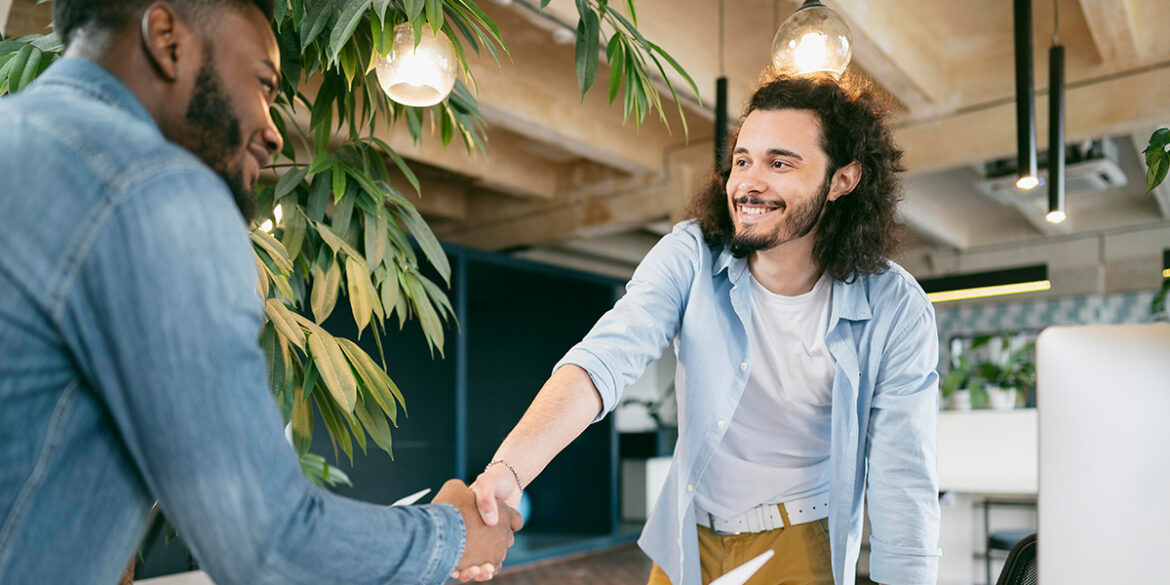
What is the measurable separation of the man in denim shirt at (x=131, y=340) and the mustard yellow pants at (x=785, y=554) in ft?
2.97

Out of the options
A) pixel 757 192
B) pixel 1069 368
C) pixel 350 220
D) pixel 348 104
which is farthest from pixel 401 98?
pixel 1069 368

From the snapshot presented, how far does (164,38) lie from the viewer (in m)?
0.70

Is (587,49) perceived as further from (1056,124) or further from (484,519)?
(1056,124)

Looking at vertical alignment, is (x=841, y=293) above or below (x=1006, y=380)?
above

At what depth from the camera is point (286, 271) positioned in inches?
61.4

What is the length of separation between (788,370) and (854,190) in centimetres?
44

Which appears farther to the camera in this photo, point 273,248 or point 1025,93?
point 1025,93

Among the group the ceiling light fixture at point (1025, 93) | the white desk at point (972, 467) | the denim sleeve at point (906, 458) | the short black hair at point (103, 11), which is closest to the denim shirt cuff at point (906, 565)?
the denim sleeve at point (906, 458)

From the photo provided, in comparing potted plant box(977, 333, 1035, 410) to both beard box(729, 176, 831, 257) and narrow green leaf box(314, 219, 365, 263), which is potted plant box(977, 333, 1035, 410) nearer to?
beard box(729, 176, 831, 257)

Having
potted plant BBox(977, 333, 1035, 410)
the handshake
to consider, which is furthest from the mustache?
potted plant BBox(977, 333, 1035, 410)

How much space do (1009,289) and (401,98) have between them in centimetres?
484

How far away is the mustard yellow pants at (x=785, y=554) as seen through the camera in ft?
4.72

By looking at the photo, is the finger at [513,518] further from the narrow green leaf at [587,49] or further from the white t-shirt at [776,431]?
the narrow green leaf at [587,49]

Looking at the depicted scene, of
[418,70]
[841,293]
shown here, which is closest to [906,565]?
[841,293]
